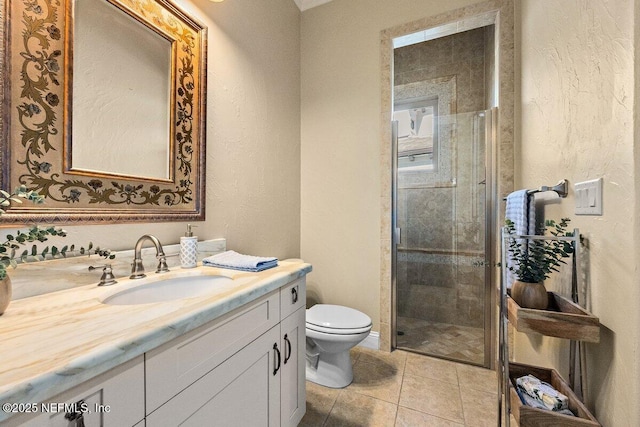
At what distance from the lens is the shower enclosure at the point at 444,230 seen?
1.96 m

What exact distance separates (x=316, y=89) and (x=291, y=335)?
6.37ft

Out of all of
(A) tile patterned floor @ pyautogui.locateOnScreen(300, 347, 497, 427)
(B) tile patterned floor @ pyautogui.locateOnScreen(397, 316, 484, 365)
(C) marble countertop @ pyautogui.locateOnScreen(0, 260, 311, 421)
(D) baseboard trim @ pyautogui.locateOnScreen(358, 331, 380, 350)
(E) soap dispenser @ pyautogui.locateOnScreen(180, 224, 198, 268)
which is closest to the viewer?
(C) marble countertop @ pyautogui.locateOnScreen(0, 260, 311, 421)

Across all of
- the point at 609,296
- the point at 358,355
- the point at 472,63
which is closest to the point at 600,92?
the point at 609,296

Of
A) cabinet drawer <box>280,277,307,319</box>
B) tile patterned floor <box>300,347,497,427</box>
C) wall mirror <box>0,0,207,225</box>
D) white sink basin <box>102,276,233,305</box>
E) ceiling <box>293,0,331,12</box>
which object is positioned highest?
ceiling <box>293,0,331,12</box>

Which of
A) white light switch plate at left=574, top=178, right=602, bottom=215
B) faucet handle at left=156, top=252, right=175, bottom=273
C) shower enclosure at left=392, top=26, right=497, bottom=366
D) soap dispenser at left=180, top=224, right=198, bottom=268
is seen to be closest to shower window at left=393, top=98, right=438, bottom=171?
shower enclosure at left=392, top=26, right=497, bottom=366

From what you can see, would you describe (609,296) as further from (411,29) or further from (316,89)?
(316,89)

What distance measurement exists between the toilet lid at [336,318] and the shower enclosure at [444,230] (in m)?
0.50

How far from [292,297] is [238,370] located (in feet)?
1.27

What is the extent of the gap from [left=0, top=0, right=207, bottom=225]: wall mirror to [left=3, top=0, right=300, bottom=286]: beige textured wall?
90 millimetres

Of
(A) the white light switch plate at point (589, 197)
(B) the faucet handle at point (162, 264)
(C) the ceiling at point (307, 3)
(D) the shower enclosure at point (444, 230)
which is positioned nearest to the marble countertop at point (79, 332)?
(B) the faucet handle at point (162, 264)

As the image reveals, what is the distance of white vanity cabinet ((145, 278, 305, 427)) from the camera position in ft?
2.06

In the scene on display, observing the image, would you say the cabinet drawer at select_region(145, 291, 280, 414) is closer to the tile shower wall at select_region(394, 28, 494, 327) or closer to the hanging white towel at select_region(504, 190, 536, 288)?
the hanging white towel at select_region(504, 190, 536, 288)

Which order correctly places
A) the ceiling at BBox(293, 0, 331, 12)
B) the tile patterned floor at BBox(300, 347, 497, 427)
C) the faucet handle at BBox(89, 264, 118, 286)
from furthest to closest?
1. the ceiling at BBox(293, 0, 331, 12)
2. the tile patterned floor at BBox(300, 347, 497, 427)
3. the faucet handle at BBox(89, 264, 118, 286)

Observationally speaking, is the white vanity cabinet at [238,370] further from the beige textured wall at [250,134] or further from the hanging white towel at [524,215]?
the hanging white towel at [524,215]
